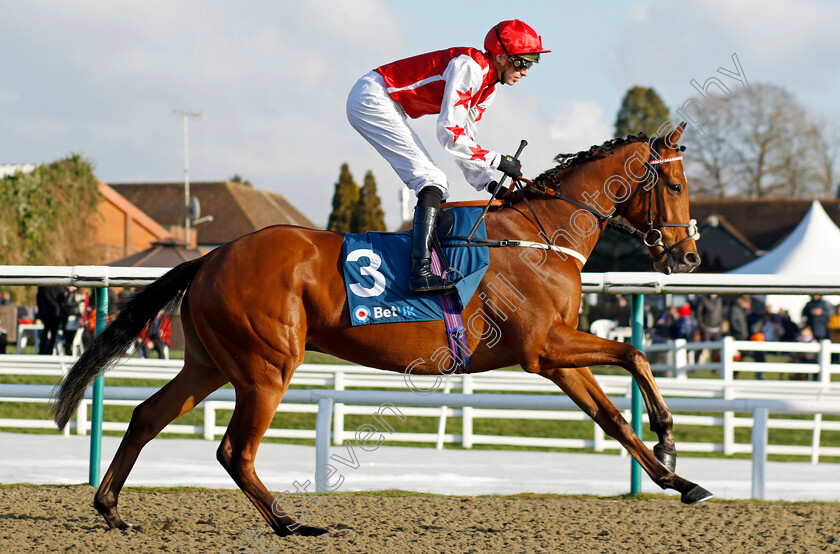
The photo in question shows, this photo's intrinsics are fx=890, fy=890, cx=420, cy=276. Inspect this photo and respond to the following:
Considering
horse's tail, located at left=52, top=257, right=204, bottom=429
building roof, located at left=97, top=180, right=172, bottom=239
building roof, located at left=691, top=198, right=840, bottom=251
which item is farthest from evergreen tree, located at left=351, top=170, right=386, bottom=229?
horse's tail, located at left=52, top=257, right=204, bottom=429

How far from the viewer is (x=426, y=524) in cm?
432

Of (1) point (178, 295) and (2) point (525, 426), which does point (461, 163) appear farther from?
(2) point (525, 426)

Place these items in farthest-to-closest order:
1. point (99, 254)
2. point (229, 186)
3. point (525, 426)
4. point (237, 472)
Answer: point (229, 186) → point (99, 254) → point (525, 426) → point (237, 472)

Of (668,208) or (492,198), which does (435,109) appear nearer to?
(492,198)

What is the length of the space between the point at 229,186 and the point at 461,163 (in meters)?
54.8

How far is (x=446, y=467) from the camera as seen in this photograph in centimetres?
664

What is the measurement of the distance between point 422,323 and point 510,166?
0.88 metres

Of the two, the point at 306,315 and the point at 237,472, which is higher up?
the point at 306,315

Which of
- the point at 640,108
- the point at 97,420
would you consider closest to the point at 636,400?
the point at 97,420

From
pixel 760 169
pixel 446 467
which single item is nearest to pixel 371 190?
pixel 760 169

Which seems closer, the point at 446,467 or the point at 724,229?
the point at 446,467

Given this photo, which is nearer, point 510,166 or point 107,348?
point 510,166

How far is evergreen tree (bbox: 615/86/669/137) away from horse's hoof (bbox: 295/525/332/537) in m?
44.0

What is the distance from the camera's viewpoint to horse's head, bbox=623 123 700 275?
4.40 metres
